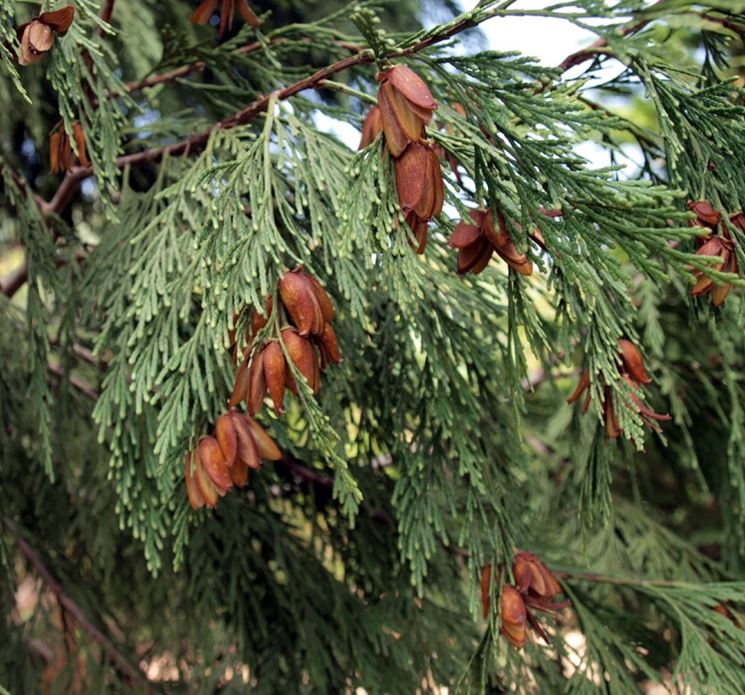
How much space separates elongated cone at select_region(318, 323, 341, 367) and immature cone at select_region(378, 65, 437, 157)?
21cm

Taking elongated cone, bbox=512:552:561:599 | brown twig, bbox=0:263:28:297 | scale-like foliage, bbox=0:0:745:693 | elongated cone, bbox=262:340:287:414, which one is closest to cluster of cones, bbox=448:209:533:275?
scale-like foliage, bbox=0:0:745:693

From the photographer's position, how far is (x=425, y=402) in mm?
1277

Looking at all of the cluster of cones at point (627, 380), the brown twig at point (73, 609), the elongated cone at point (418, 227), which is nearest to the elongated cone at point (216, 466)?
the elongated cone at point (418, 227)

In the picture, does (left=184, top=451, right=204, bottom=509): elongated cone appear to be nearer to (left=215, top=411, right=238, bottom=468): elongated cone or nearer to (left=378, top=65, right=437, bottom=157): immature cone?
(left=215, top=411, right=238, bottom=468): elongated cone

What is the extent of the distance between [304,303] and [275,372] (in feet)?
0.28

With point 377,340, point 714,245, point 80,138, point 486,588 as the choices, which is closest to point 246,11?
point 80,138

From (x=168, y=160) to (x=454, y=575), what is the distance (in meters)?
0.95

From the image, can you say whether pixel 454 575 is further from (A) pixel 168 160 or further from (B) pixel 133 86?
(B) pixel 133 86

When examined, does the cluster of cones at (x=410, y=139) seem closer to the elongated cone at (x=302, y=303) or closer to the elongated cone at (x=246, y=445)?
the elongated cone at (x=302, y=303)

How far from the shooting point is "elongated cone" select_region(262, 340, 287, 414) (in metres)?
0.86

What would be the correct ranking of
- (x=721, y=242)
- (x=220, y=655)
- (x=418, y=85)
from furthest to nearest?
1. (x=220, y=655)
2. (x=721, y=242)
3. (x=418, y=85)

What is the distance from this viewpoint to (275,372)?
0.87m

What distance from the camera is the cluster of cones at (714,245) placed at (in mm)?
962

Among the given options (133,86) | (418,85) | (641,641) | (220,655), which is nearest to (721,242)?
(418,85)
